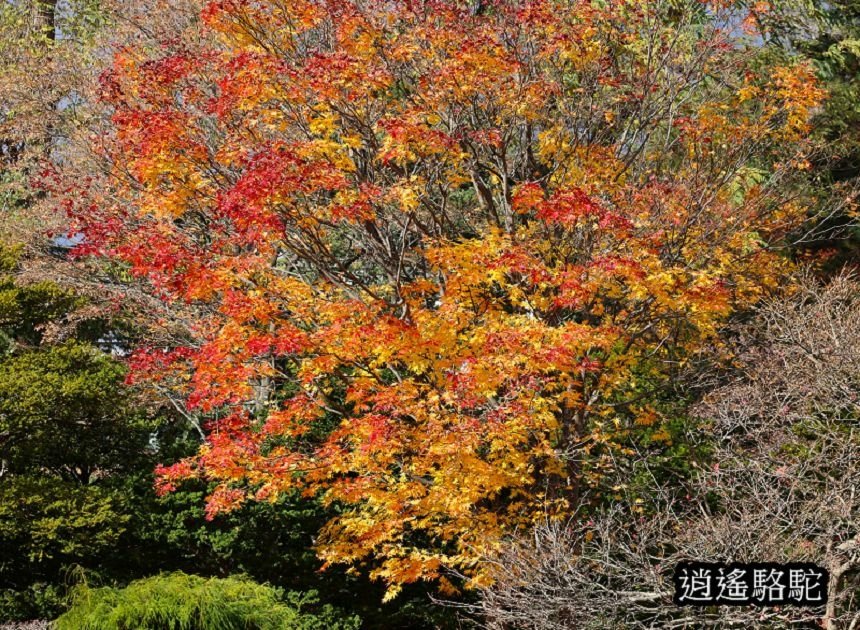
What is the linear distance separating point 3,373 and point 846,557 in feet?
28.0

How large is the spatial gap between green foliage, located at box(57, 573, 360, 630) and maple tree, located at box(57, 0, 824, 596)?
37.3 inches

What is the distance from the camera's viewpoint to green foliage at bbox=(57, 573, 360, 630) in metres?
7.92

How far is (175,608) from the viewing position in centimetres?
810

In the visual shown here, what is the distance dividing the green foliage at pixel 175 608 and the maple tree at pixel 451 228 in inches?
37.3

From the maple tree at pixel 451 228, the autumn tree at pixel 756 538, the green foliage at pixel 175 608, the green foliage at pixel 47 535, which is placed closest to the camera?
the autumn tree at pixel 756 538

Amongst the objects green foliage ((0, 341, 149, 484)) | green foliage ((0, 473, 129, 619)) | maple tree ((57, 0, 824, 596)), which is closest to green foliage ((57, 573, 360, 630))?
maple tree ((57, 0, 824, 596))

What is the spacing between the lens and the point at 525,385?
8.53m

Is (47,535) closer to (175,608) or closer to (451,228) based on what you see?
(175,608)

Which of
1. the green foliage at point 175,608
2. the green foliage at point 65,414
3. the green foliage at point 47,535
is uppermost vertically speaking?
the green foliage at point 65,414

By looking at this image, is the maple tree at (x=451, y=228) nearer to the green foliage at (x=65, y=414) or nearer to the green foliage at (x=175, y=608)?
the green foliage at (x=175, y=608)

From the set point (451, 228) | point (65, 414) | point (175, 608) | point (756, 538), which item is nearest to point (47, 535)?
point (65, 414)

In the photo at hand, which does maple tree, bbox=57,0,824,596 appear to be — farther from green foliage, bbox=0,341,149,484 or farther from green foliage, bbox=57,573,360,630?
green foliage, bbox=0,341,149,484

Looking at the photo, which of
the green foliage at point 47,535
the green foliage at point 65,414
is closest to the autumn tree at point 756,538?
the green foliage at point 47,535

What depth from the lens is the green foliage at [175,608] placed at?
312 inches
